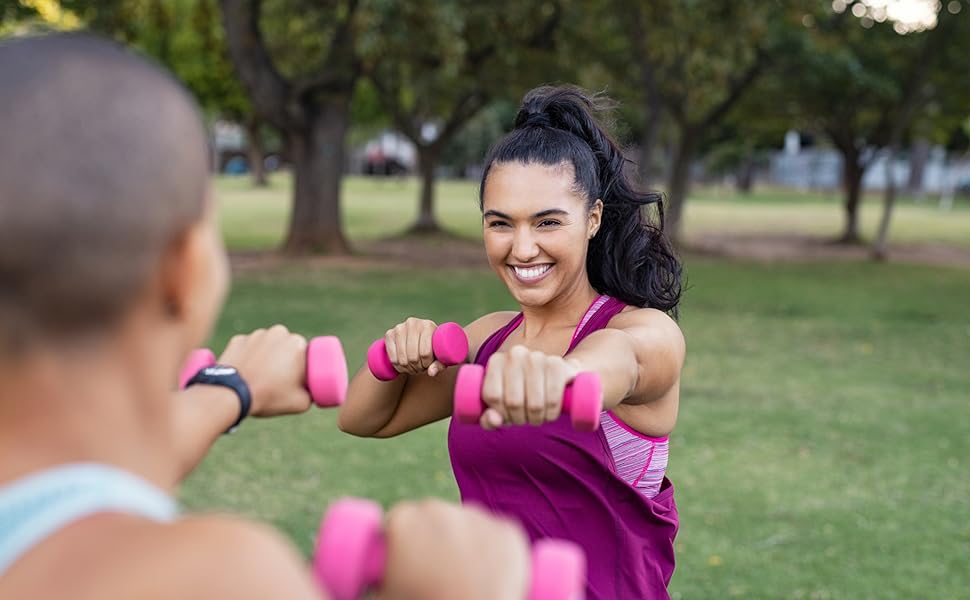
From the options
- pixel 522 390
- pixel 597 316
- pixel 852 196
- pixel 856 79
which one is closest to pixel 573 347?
pixel 597 316

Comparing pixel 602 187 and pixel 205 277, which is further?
pixel 602 187

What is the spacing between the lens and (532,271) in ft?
9.58

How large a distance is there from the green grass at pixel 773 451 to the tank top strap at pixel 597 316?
64.6 inches

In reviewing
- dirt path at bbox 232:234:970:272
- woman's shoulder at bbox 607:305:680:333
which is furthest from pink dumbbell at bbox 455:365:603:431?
dirt path at bbox 232:234:970:272

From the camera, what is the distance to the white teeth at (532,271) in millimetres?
2914

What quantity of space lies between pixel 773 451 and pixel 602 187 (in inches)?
228

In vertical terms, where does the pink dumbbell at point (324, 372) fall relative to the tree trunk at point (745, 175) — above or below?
above

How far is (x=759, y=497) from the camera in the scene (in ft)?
23.9

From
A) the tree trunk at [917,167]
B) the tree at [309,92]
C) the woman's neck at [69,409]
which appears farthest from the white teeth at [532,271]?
the tree trunk at [917,167]

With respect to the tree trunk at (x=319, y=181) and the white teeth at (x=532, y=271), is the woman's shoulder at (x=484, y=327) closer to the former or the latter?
the white teeth at (x=532, y=271)

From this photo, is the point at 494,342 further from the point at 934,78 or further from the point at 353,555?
the point at 934,78

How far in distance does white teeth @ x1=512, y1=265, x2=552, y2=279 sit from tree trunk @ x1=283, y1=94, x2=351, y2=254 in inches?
705

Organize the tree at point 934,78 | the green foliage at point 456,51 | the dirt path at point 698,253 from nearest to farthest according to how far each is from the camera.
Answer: the green foliage at point 456,51 < the dirt path at point 698,253 < the tree at point 934,78

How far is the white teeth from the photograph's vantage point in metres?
2.91
